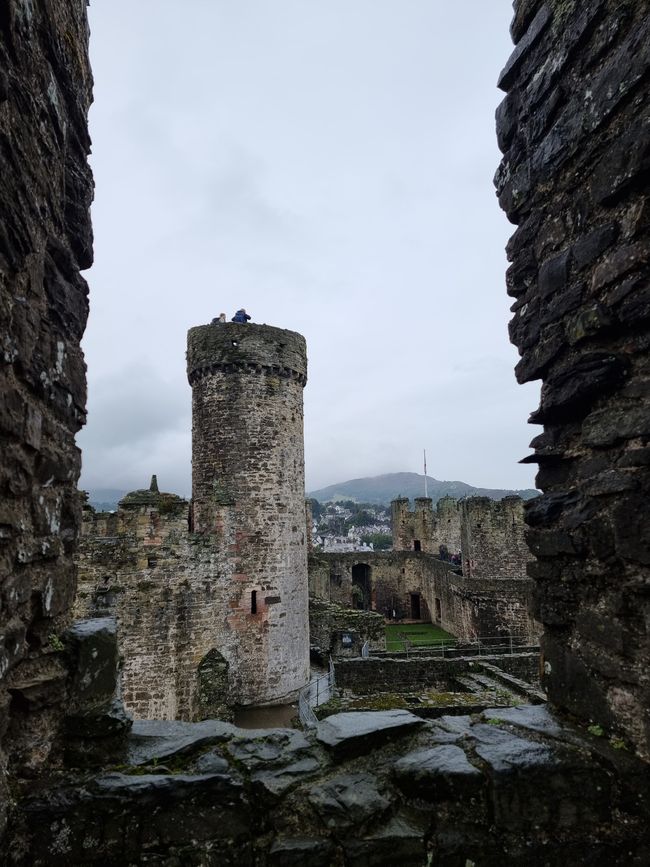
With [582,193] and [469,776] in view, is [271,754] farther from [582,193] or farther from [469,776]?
[582,193]

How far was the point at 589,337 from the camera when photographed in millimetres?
3117

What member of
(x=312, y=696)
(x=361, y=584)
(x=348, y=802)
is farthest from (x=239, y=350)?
(x=361, y=584)

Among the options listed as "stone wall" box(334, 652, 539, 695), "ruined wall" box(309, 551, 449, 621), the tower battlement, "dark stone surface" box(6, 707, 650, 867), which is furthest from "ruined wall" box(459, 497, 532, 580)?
"dark stone surface" box(6, 707, 650, 867)

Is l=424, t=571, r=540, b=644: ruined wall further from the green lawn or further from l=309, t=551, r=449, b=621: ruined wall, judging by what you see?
l=309, t=551, r=449, b=621: ruined wall

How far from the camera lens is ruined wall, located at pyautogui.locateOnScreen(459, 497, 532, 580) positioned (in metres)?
26.9

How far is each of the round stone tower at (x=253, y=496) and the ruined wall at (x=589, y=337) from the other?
10652 mm

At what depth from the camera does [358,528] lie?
151000 millimetres

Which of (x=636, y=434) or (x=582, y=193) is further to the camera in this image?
(x=582, y=193)

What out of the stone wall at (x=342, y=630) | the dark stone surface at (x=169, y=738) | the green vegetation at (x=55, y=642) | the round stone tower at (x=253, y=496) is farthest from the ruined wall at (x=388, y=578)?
the green vegetation at (x=55, y=642)

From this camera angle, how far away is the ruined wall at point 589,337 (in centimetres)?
277

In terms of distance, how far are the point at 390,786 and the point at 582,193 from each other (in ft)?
11.5

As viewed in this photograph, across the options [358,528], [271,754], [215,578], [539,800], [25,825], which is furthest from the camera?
[358,528]

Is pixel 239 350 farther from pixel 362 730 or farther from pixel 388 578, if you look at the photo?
pixel 388 578

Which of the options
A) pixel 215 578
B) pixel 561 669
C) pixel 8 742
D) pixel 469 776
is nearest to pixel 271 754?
pixel 469 776
